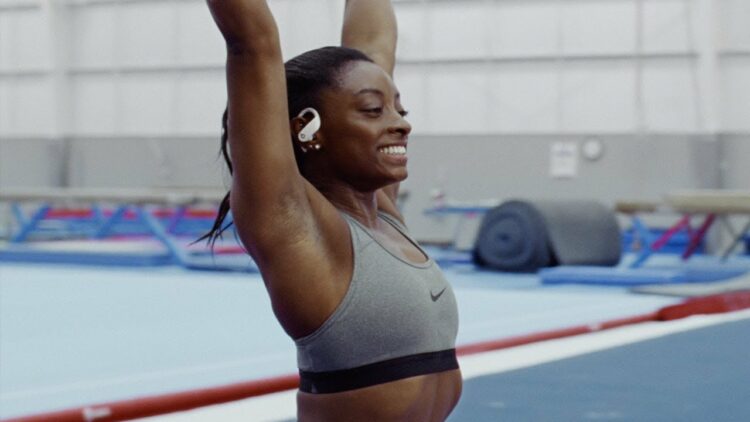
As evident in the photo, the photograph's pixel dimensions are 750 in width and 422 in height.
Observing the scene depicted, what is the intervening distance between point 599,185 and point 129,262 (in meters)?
6.18

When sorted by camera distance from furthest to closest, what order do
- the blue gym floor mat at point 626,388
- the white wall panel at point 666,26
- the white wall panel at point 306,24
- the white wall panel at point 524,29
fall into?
the white wall panel at point 306,24
the white wall panel at point 524,29
the white wall panel at point 666,26
the blue gym floor mat at point 626,388

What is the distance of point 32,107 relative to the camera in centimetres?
1744

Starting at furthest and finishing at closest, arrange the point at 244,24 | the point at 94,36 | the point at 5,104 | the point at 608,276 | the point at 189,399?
the point at 5,104 → the point at 94,36 → the point at 608,276 → the point at 189,399 → the point at 244,24

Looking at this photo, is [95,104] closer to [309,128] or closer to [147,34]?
[147,34]

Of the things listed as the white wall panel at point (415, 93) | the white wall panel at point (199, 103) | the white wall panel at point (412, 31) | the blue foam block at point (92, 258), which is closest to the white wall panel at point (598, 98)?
the white wall panel at point (415, 93)

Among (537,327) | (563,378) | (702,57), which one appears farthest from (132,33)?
(563,378)

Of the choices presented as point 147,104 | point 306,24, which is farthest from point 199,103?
point 306,24

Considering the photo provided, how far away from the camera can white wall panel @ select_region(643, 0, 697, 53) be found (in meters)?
13.8

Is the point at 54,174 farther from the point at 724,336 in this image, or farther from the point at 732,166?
the point at 724,336

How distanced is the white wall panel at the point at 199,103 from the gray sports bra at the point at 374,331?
14529mm

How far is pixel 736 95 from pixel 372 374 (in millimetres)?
12739

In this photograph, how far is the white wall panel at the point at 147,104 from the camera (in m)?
16.6

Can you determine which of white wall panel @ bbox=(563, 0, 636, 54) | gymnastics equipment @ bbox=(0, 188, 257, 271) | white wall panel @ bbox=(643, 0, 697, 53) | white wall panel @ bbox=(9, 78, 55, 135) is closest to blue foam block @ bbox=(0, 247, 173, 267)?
gymnastics equipment @ bbox=(0, 188, 257, 271)

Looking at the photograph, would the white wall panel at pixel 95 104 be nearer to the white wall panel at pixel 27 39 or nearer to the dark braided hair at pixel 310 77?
the white wall panel at pixel 27 39
